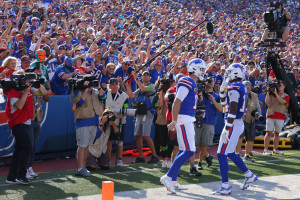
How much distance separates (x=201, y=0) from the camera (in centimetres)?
3503

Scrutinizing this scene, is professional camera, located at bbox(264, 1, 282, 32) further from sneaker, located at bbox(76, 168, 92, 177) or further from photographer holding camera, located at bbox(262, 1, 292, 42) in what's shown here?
sneaker, located at bbox(76, 168, 92, 177)

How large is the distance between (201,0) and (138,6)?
1078cm

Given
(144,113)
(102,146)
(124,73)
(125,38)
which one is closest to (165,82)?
(144,113)

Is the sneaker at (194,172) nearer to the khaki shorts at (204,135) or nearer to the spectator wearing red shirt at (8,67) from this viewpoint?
the khaki shorts at (204,135)

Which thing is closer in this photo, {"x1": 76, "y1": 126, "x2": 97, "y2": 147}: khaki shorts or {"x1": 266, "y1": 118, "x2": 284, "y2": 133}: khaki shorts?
{"x1": 76, "y1": 126, "x2": 97, "y2": 147}: khaki shorts

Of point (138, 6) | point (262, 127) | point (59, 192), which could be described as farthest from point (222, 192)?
point (138, 6)

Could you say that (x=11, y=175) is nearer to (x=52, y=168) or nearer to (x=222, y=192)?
(x=52, y=168)

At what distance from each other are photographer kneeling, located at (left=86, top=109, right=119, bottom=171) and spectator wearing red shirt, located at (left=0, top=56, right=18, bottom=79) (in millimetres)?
2047

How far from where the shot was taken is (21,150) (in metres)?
7.00

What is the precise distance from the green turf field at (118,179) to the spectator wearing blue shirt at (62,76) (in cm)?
218

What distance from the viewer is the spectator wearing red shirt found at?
7.18 m

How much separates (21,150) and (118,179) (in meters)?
1.75

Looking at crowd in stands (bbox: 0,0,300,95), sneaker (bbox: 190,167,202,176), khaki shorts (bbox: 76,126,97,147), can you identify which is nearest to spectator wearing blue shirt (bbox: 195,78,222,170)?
sneaker (bbox: 190,167,202,176)

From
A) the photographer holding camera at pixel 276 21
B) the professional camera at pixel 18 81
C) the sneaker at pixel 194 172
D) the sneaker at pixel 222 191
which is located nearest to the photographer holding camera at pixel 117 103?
the sneaker at pixel 194 172
